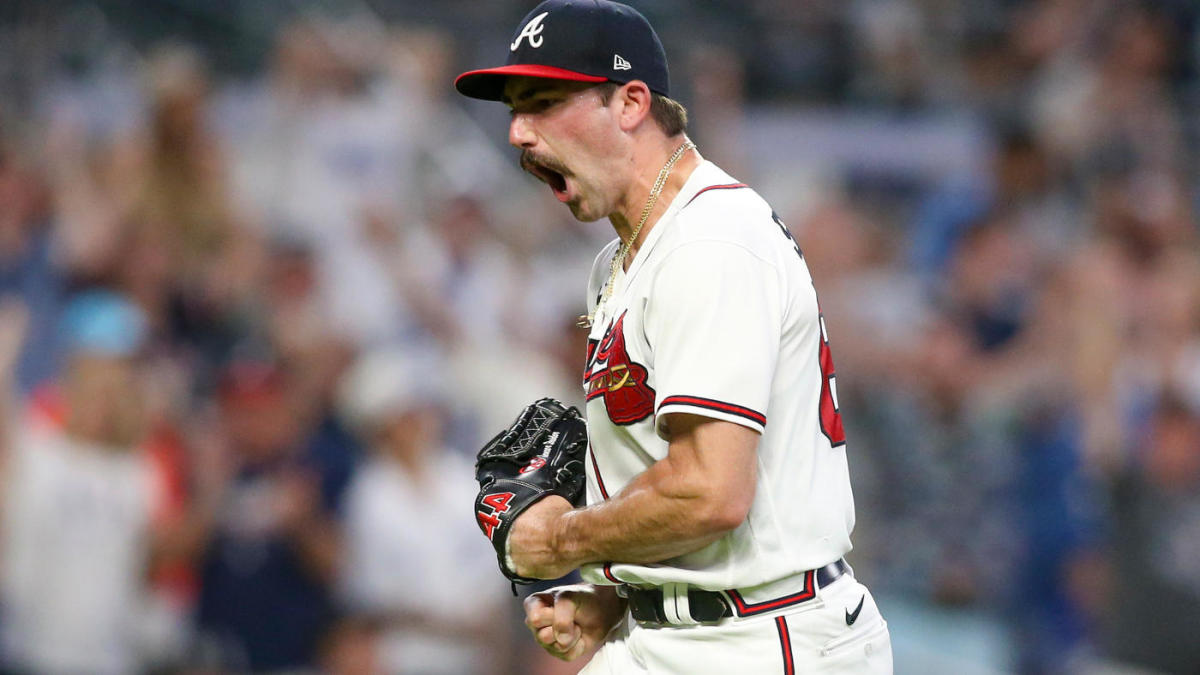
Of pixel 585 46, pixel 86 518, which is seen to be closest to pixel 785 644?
pixel 585 46

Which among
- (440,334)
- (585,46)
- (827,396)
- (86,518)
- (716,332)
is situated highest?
(585,46)

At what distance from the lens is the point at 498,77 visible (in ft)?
9.42

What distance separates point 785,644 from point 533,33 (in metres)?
1.36

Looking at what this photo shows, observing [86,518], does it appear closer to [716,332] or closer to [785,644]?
[785,644]

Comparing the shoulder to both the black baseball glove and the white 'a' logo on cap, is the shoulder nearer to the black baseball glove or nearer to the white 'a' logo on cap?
the white 'a' logo on cap

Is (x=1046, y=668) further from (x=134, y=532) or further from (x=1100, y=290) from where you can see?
(x=134, y=532)

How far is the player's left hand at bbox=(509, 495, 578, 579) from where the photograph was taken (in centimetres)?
274

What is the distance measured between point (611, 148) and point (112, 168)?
5224 mm

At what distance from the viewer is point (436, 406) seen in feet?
22.1

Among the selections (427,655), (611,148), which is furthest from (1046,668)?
(611,148)

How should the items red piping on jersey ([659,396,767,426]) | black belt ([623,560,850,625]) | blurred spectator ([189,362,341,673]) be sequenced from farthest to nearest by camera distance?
blurred spectator ([189,362,341,673])
black belt ([623,560,850,625])
red piping on jersey ([659,396,767,426])

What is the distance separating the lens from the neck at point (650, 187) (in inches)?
112

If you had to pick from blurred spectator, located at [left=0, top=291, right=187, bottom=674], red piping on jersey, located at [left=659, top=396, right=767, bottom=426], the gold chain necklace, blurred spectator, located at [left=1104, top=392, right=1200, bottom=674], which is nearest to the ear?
the gold chain necklace

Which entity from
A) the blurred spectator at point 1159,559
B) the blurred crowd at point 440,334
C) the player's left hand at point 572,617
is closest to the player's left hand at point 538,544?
the player's left hand at point 572,617
